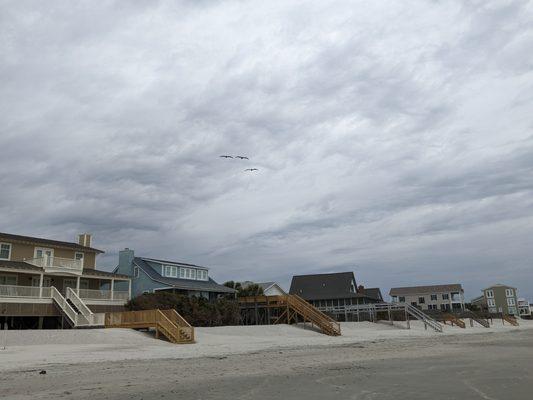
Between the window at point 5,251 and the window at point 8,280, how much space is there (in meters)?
2.34

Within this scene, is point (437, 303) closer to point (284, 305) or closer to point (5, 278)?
point (284, 305)

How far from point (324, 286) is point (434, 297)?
43.3m

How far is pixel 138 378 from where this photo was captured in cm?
1453

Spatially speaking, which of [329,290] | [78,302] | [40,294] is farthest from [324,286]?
[40,294]

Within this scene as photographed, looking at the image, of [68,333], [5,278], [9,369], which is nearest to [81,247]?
[5,278]

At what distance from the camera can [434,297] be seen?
4168 inches

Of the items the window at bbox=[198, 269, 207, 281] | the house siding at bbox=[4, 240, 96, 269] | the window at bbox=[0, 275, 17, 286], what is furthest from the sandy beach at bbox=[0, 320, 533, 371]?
the window at bbox=[198, 269, 207, 281]

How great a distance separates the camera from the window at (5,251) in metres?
37.5

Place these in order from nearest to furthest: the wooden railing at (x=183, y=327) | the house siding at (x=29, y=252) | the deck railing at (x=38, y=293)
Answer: the wooden railing at (x=183, y=327)
the deck railing at (x=38, y=293)
the house siding at (x=29, y=252)

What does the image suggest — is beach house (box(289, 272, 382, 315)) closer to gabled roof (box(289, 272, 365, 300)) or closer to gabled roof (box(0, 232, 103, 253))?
gabled roof (box(289, 272, 365, 300))

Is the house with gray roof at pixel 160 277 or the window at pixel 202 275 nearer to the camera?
the house with gray roof at pixel 160 277

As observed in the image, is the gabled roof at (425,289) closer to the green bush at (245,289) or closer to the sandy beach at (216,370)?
the green bush at (245,289)

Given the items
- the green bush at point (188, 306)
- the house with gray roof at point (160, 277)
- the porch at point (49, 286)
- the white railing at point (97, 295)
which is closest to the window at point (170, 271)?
the house with gray roof at point (160, 277)

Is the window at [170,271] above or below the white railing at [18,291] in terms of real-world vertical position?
above
